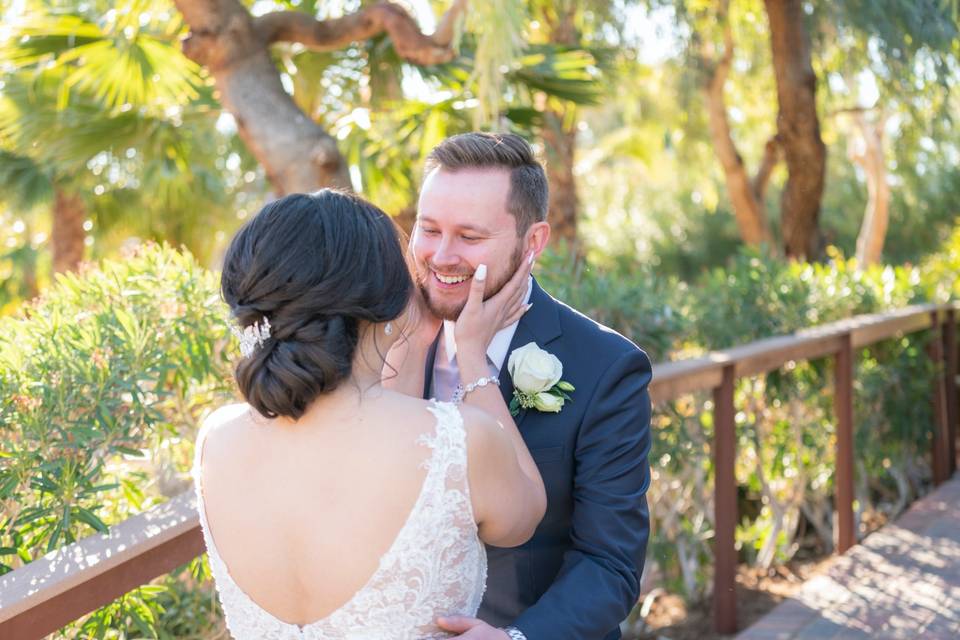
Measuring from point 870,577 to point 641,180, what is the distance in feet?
62.2

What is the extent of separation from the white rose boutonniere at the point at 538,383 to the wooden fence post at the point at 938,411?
5.49 metres

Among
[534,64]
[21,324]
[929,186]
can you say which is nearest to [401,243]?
[21,324]

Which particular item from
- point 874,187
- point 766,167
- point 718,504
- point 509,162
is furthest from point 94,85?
point 874,187

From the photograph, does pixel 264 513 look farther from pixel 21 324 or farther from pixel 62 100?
pixel 62 100

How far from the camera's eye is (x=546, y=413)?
7.50ft

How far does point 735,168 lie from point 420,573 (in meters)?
11.1

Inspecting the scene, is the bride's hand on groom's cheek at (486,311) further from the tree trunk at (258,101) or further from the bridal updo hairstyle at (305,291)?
the tree trunk at (258,101)

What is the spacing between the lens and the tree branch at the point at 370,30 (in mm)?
5938

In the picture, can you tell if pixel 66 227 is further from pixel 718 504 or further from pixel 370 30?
pixel 718 504

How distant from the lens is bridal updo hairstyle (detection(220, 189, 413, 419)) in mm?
1791

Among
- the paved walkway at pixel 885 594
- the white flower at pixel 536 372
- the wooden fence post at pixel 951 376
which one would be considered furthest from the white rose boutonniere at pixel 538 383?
the wooden fence post at pixel 951 376

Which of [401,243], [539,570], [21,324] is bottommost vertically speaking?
[539,570]

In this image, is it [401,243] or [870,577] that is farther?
[870,577]

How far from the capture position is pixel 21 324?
3006 millimetres
